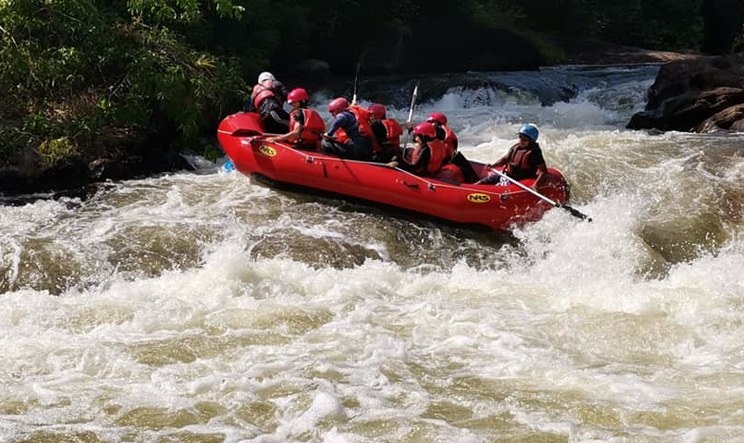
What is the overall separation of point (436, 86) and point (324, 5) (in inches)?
114

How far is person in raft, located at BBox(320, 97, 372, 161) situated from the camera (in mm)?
9086

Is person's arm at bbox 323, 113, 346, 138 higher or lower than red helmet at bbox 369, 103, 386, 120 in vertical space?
lower

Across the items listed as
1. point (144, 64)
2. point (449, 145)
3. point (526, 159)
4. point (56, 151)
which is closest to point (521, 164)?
point (526, 159)

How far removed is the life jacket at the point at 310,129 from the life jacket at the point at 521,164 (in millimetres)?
2103

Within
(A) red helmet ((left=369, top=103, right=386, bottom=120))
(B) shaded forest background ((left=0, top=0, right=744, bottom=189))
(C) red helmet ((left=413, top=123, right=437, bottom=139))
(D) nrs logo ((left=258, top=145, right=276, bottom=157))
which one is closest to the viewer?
(C) red helmet ((left=413, top=123, right=437, bottom=139))

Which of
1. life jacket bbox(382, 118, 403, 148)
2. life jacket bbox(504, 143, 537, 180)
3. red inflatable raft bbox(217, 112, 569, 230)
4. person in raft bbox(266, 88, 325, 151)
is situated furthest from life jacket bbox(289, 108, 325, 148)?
life jacket bbox(504, 143, 537, 180)

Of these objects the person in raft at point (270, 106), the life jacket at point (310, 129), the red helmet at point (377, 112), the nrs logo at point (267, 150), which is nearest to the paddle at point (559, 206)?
the red helmet at point (377, 112)

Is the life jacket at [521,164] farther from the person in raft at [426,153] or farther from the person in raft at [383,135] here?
the person in raft at [383,135]

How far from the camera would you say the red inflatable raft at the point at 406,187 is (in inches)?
334

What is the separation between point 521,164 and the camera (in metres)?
8.84

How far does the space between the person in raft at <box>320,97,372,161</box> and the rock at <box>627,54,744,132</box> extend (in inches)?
228

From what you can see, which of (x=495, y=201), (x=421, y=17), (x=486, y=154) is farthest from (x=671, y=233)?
(x=421, y=17)

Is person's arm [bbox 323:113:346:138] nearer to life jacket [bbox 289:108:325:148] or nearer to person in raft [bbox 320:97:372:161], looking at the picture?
person in raft [bbox 320:97:372:161]

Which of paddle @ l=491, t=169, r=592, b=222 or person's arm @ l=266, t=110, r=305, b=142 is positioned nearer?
paddle @ l=491, t=169, r=592, b=222
